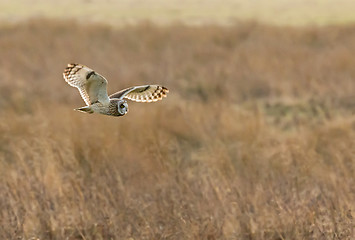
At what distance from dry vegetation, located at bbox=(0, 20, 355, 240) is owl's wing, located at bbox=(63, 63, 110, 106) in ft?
7.90

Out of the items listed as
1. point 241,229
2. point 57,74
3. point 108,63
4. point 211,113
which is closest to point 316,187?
point 241,229

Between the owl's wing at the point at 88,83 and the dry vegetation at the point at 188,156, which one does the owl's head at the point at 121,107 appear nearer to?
the owl's wing at the point at 88,83

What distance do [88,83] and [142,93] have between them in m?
0.22

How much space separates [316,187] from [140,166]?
1475mm

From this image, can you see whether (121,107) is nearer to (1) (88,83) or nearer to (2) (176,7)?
(1) (88,83)

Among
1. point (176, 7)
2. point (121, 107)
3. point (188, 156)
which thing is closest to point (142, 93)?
point (121, 107)

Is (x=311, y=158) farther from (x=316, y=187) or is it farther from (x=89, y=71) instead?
(x=89, y=71)

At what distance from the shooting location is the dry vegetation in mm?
5129

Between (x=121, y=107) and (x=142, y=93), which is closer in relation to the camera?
(x=121, y=107)

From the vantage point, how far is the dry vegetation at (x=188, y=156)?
5129 mm

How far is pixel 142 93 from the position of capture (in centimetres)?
261

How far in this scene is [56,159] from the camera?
6273 mm

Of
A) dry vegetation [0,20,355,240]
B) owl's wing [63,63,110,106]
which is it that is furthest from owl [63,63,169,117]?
dry vegetation [0,20,355,240]

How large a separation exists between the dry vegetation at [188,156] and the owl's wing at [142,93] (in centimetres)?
221
